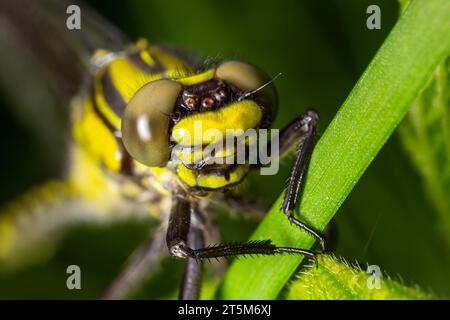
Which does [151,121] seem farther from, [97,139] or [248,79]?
[97,139]

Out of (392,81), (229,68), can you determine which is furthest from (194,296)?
(392,81)

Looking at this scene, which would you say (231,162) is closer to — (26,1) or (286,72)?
(286,72)

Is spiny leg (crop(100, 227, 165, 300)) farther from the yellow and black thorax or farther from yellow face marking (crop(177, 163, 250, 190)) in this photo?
yellow face marking (crop(177, 163, 250, 190))

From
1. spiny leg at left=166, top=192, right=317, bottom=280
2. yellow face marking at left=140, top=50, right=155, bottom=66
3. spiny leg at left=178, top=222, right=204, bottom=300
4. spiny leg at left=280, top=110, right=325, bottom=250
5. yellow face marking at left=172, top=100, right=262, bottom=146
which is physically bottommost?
spiny leg at left=178, top=222, right=204, bottom=300

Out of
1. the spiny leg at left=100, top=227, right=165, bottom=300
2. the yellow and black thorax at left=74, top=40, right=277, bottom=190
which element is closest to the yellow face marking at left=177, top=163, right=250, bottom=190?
the yellow and black thorax at left=74, top=40, right=277, bottom=190

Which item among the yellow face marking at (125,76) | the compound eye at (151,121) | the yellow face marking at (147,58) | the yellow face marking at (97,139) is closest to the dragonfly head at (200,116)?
the compound eye at (151,121)
